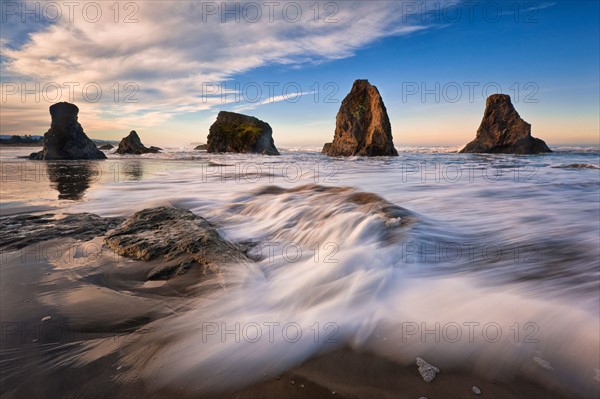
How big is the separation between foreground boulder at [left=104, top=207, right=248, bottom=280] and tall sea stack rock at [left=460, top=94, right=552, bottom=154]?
6899cm

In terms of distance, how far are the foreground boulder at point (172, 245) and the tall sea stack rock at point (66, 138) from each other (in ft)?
92.5

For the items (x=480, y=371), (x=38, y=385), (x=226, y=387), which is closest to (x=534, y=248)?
(x=480, y=371)

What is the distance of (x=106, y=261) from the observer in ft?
10.8

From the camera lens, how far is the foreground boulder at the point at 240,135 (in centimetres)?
5741

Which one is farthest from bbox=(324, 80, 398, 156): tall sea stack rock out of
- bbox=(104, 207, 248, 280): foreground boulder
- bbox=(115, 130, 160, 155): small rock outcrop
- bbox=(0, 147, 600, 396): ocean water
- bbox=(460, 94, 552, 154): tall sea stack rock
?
bbox=(104, 207, 248, 280): foreground boulder

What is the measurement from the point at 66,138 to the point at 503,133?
229ft

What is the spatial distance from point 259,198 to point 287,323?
5.00 m

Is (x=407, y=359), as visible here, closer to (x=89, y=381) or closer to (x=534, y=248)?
(x=89, y=381)

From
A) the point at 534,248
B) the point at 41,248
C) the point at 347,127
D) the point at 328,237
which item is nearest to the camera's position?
the point at 41,248

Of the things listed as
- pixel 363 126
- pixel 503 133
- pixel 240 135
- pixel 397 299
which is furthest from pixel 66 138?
pixel 503 133

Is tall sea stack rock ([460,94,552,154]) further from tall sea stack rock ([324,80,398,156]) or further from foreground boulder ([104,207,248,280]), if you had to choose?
foreground boulder ([104,207,248,280])

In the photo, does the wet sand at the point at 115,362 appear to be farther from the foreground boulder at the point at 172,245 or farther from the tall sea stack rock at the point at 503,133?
the tall sea stack rock at the point at 503,133

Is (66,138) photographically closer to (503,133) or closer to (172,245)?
(172,245)

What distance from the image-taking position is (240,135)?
5959 centimetres
